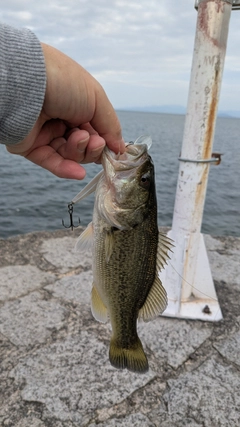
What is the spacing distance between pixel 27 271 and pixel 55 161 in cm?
311

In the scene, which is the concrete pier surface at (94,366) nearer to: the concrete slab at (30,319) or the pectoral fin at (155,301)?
the concrete slab at (30,319)

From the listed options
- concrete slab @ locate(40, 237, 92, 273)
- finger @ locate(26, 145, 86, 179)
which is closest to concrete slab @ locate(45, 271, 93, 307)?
concrete slab @ locate(40, 237, 92, 273)

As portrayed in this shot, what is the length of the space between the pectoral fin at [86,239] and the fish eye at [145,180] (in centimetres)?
44

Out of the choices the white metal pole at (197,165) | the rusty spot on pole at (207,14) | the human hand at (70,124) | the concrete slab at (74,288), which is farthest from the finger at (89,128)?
the concrete slab at (74,288)

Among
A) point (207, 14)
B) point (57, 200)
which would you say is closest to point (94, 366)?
point (207, 14)

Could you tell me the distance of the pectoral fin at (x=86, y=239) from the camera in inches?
93.9

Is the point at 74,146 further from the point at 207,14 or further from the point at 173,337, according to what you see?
the point at 173,337

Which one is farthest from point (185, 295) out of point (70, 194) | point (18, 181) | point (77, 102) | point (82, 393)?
point (18, 181)

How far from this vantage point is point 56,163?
7.82ft

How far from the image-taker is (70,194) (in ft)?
51.0

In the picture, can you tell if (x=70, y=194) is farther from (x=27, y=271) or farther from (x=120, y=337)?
(x=120, y=337)

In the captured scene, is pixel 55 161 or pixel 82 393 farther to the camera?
pixel 82 393

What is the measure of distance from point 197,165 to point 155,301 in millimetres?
1920

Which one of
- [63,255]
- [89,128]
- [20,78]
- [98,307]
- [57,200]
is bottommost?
[57,200]
